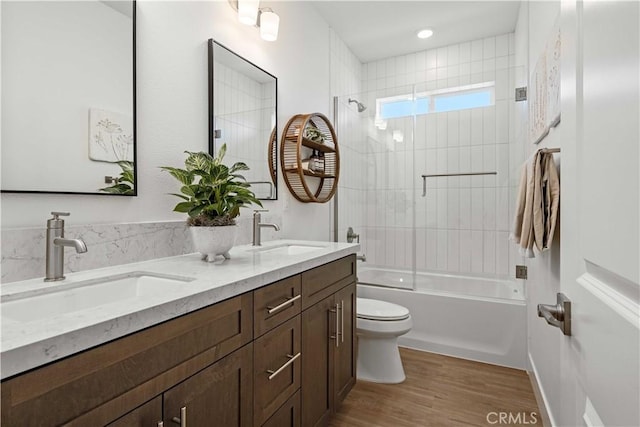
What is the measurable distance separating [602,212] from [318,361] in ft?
4.13

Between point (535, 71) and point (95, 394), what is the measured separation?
8.48 ft

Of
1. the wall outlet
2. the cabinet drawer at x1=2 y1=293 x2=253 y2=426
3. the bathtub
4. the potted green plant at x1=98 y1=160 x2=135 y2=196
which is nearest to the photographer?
the cabinet drawer at x1=2 y1=293 x2=253 y2=426

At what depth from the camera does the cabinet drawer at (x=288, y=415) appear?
1.16 meters

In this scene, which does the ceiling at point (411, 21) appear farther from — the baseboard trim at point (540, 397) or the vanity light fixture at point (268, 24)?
the baseboard trim at point (540, 397)

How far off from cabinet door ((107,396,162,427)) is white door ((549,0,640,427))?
2.68ft

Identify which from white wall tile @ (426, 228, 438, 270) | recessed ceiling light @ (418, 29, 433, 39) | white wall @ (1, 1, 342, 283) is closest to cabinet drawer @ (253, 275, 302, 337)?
white wall @ (1, 1, 342, 283)

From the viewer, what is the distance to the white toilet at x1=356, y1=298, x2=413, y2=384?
83.4 inches

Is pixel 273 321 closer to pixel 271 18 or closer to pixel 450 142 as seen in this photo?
pixel 271 18

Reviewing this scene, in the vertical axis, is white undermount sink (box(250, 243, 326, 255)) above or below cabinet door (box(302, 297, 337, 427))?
above

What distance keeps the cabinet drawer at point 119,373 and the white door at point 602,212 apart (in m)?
0.80

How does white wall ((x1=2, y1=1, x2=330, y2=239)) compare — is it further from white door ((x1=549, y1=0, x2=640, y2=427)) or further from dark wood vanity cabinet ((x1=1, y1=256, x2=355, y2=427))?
white door ((x1=549, y1=0, x2=640, y2=427))

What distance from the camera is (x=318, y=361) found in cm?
148

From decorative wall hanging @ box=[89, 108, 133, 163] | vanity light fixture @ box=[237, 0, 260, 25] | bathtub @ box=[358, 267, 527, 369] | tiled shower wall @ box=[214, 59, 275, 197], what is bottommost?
bathtub @ box=[358, 267, 527, 369]

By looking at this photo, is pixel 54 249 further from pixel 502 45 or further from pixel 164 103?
pixel 502 45
